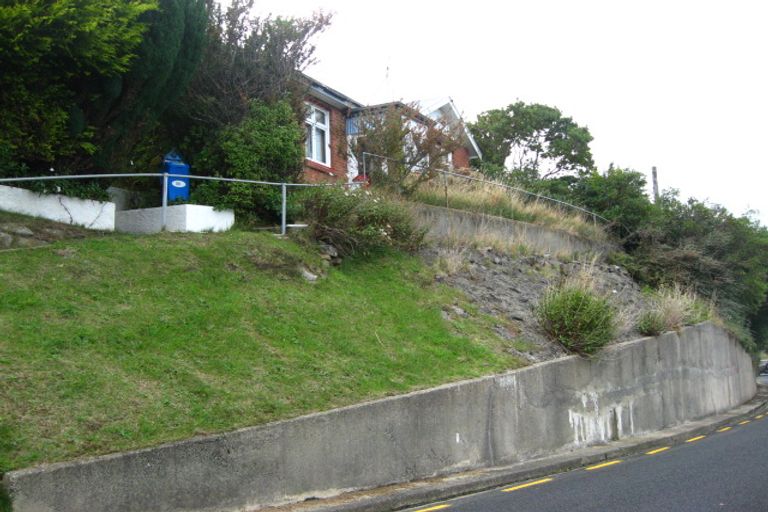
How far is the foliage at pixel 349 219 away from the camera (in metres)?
13.4

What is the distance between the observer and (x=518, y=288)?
625 inches

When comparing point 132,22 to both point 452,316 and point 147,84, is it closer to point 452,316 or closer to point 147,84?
point 147,84

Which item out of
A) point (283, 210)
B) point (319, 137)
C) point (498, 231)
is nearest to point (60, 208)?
point (283, 210)

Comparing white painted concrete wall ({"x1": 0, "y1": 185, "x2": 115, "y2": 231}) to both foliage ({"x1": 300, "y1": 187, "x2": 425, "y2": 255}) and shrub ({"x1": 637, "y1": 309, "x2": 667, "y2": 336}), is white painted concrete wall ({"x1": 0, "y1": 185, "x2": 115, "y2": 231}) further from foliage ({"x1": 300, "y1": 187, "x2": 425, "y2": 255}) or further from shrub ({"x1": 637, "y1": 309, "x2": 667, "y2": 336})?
shrub ({"x1": 637, "y1": 309, "x2": 667, "y2": 336})

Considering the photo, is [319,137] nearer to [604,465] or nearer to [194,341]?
[604,465]

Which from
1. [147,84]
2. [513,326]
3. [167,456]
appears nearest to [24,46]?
[147,84]

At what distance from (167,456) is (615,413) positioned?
375 inches

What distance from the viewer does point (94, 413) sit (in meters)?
7.03

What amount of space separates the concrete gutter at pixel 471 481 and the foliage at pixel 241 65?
816cm

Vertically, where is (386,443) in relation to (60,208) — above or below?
below

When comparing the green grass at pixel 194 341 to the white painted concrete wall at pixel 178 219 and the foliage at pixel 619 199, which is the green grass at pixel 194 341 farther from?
the foliage at pixel 619 199

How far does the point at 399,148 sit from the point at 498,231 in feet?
10.8

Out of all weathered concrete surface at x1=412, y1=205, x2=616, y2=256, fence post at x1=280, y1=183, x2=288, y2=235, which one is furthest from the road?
weathered concrete surface at x1=412, y1=205, x2=616, y2=256

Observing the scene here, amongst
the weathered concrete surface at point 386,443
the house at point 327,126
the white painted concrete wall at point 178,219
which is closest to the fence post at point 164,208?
the white painted concrete wall at point 178,219
